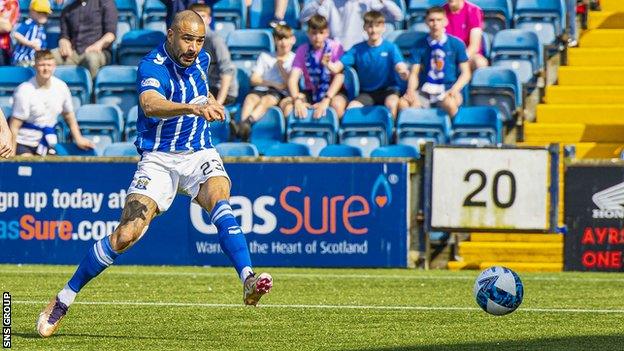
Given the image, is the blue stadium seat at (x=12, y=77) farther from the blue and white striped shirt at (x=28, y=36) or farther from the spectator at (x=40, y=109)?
the spectator at (x=40, y=109)

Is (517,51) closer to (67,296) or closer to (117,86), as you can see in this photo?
(117,86)

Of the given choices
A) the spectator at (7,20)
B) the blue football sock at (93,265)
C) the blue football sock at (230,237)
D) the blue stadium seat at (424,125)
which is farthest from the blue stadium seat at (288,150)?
the blue football sock at (93,265)

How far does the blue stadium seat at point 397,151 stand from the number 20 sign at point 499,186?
1.08m

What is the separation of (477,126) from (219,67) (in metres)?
3.14

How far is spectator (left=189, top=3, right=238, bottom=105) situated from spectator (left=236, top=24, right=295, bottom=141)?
30 cm

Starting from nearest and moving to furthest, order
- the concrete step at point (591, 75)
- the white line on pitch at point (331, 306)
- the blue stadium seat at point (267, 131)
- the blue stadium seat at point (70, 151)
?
the white line on pitch at point (331, 306), the blue stadium seat at point (267, 131), the blue stadium seat at point (70, 151), the concrete step at point (591, 75)

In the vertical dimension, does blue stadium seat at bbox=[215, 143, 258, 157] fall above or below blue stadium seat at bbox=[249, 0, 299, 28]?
below

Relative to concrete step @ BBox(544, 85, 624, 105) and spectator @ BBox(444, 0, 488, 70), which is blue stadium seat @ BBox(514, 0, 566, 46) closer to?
concrete step @ BBox(544, 85, 624, 105)

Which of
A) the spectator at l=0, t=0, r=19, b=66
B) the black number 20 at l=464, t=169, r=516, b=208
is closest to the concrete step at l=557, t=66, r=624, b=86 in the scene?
the black number 20 at l=464, t=169, r=516, b=208

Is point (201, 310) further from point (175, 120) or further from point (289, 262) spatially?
point (289, 262)

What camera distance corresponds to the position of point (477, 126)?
16344 mm

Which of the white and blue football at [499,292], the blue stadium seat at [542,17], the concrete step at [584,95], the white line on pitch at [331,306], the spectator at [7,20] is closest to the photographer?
the white and blue football at [499,292]

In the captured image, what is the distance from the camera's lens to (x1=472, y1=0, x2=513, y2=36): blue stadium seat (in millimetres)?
18156
